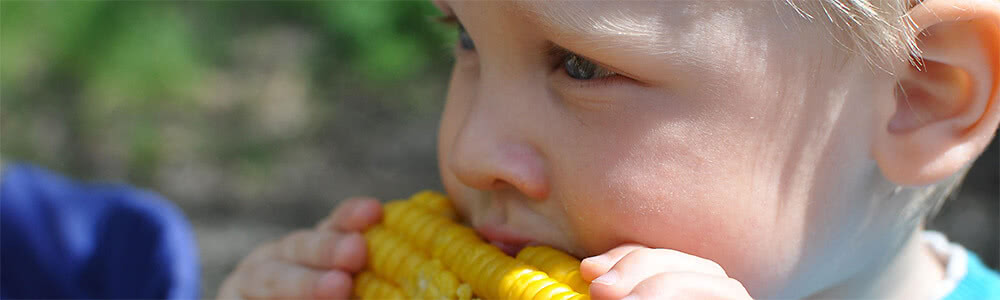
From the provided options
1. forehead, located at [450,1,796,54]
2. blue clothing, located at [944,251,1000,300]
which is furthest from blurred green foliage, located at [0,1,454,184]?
forehead, located at [450,1,796,54]

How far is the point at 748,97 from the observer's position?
116 centimetres

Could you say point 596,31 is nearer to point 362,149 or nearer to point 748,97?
point 748,97

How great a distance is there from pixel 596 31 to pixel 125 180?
13.1 feet

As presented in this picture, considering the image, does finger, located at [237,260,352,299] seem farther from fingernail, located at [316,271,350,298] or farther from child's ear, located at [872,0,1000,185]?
child's ear, located at [872,0,1000,185]

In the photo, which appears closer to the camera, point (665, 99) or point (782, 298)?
point (665, 99)

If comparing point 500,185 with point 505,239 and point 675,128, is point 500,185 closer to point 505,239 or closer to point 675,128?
point 505,239

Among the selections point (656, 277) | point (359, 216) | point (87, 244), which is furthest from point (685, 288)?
point (87, 244)

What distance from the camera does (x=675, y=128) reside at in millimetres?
1146

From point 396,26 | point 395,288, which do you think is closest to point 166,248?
point 395,288

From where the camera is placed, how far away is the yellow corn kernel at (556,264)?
113 centimetres

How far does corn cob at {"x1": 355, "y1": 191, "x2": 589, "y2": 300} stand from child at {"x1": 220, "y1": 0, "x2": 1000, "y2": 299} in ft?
0.16

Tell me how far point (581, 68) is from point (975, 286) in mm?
908

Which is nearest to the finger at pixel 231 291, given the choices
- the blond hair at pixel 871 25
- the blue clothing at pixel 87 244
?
the blue clothing at pixel 87 244

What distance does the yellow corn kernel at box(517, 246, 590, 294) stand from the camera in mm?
1134
